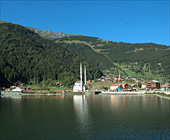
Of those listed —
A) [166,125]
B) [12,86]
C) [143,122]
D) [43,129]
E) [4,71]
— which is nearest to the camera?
[43,129]

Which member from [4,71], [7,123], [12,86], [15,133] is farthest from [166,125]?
[4,71]

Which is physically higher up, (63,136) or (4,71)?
(4,71)

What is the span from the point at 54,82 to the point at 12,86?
32.3m

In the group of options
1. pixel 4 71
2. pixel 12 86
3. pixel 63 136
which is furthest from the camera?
pixel 4 71

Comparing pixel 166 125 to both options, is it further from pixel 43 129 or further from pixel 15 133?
pixel 15 133

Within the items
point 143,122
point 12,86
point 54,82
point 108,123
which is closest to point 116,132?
point 108,123

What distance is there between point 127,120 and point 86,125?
8795 mm

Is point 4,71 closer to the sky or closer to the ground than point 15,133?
closer to the sky

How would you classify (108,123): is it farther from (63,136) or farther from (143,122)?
(63,136)

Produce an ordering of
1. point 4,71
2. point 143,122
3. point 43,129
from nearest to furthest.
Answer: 1. point 43,129
2. point 143,122
3. point 4,71

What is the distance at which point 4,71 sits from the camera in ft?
550

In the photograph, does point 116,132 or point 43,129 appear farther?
point 43,129

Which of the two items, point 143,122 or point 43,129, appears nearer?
point 43,129

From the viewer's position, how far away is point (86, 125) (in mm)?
39125
